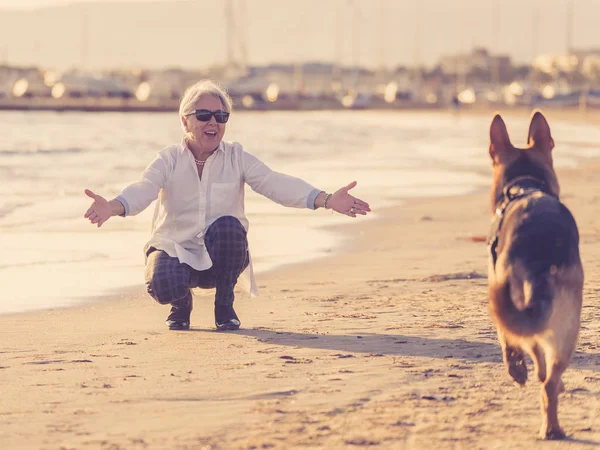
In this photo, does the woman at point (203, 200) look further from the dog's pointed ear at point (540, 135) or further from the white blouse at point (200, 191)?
the dog's pointed ear at point (540, 135)

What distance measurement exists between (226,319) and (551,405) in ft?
8.14

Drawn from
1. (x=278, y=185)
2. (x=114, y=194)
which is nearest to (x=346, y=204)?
(x=278, y=185)

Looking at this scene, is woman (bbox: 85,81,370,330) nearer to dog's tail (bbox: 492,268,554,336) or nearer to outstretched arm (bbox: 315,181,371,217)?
outstretched arm (bbox: 315,181,371,217)

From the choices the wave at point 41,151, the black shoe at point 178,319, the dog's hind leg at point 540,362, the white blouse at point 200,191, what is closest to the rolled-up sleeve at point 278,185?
the white blouse at point 200,191

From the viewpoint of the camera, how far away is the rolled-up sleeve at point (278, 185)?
19.9 feet

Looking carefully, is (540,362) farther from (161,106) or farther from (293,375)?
(161,106)

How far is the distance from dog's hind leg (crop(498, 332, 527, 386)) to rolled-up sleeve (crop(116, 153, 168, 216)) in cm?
210

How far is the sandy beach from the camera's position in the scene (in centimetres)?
410

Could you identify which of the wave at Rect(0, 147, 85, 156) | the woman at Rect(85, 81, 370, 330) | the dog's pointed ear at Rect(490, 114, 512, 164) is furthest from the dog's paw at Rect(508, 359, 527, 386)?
the wave at Rect(0, 147, 85, 156)

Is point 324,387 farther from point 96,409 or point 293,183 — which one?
point 293,183

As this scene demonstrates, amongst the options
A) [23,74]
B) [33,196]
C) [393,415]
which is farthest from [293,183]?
[23,74]

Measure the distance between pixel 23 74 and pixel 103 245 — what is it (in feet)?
563

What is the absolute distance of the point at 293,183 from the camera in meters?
6.09

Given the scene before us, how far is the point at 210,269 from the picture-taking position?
6262 millimetres
